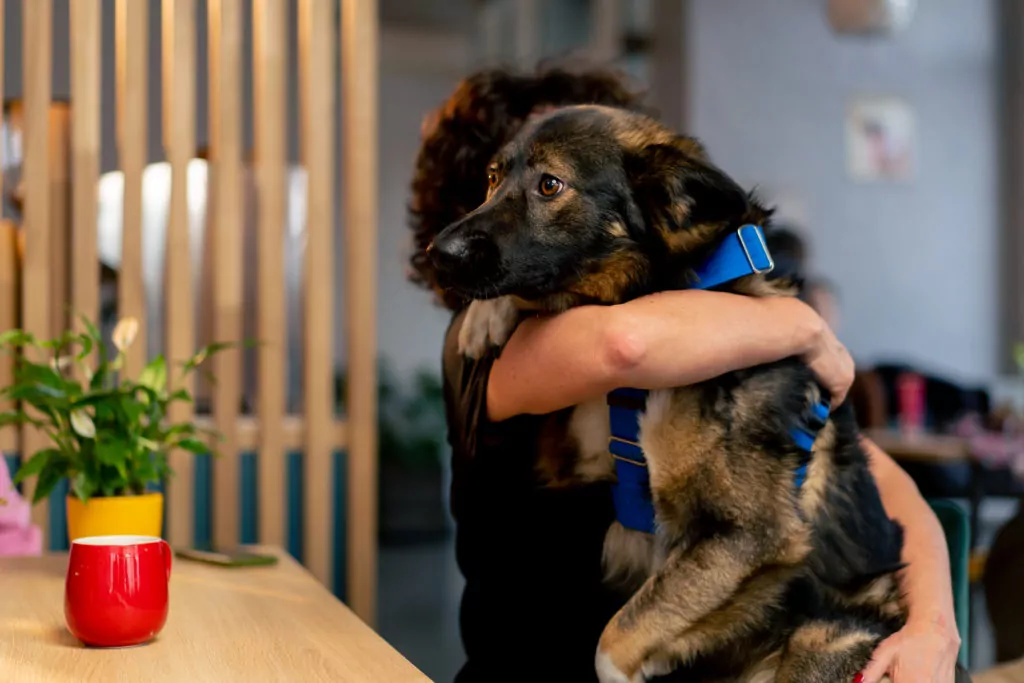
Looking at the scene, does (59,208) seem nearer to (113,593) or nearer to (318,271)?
(318,271)

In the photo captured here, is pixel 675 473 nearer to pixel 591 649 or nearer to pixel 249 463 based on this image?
pixel 591 649

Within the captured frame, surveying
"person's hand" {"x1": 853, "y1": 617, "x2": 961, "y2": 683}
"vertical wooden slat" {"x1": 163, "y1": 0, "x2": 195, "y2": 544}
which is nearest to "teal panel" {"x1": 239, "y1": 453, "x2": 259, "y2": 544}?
"vertical wooden slat" {"x1": 163, "y1": 0, "x2": 195, "y2": 544}

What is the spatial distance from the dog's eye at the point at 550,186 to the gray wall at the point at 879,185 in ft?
18.7

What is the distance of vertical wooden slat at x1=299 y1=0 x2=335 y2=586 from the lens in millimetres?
2104

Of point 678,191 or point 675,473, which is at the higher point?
point 678,191

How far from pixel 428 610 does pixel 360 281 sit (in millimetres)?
2741

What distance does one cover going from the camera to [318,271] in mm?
2119

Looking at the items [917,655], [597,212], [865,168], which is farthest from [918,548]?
[865,168]

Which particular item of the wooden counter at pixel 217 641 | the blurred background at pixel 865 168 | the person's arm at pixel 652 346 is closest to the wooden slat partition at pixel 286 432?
the wooden counter at pixel 217 641

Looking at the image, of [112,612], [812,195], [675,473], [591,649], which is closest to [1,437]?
[112,612]

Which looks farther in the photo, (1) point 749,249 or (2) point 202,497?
(2) point 202,497

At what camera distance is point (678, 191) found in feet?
4.06

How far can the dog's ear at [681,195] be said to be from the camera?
1228 millimetres

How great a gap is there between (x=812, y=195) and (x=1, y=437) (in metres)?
5.85
